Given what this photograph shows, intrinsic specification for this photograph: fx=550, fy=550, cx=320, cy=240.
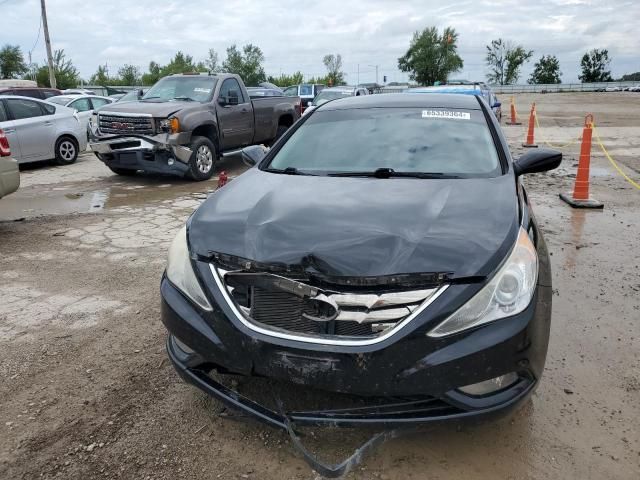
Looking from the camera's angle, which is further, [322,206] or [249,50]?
[249,50]

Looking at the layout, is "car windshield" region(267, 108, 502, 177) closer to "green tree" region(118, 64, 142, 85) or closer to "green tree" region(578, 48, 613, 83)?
"green tree" region(118, 64, 142, 85)

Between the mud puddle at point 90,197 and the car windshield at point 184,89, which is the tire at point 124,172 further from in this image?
the car windshield at point 184,89

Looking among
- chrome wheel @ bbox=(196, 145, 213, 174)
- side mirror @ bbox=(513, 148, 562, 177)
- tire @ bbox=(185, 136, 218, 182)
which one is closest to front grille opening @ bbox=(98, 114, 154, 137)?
tire @ bbox=(185, 136, 218, 182)

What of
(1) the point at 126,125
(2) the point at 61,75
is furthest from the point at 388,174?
(2) the point at 61,75

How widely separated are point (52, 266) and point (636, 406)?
16.3 feet

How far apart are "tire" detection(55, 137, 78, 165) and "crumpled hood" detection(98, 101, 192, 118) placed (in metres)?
2.84

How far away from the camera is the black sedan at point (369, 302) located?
2217mm

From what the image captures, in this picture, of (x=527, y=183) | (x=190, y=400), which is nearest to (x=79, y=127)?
(x=527, y=183)

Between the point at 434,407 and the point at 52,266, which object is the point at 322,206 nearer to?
the point at 434,407

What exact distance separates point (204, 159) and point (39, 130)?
4.00m

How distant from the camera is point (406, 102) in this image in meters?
4.27

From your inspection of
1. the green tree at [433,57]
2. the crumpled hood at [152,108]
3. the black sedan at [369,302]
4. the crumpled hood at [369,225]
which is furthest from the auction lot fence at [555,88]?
the black sedan at [369,302]

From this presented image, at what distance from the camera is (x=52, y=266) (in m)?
5.35

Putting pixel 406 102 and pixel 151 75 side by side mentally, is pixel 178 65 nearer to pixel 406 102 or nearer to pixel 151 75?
pixel 151 75
